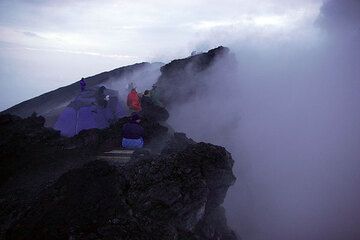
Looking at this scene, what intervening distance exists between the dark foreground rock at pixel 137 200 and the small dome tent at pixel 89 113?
7350 mm

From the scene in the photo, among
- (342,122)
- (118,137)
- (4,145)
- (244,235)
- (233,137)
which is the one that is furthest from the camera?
(342,122)

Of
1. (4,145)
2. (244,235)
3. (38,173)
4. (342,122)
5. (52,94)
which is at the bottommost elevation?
(244,235)

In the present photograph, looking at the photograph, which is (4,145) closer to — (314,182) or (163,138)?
(163,138)

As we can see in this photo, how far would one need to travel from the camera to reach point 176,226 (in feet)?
40.1

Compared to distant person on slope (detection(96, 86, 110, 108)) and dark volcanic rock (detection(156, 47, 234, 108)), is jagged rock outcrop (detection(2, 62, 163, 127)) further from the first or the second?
distant person on slope (detection(96, 86, 110, 108))

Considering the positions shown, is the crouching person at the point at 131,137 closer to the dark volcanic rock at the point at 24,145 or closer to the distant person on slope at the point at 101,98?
the dark volcanic rock at the point at 24,145

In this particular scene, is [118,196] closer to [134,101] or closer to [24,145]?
[24,145]

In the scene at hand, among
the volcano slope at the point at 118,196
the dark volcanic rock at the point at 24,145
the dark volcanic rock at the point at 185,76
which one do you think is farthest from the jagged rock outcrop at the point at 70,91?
the volcano slope at the point at 118,196

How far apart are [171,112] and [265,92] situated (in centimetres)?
1543

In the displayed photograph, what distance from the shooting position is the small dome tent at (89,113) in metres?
20.0

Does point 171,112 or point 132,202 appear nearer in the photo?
point 132,202

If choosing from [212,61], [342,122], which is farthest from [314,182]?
[212,61]

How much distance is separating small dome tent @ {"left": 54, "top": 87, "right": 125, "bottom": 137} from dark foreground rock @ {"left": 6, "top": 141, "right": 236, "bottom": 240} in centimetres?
735

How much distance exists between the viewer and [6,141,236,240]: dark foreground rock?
35.6 ft
